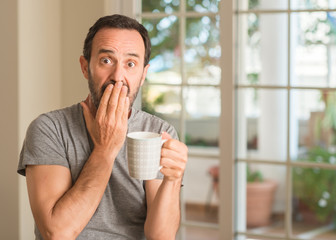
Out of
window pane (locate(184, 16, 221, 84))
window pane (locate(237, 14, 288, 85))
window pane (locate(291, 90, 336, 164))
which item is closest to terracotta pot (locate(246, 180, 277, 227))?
window pane (locate(291, 90, 336, 164))

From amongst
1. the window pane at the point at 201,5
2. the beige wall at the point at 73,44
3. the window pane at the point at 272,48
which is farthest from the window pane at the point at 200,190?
the beige wall at the point at 73,44

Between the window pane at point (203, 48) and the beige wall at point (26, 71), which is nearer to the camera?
the beige wall at point (26, 71)

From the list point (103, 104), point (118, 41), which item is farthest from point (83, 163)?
point (118, 41)

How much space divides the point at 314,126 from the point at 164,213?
4.87 m

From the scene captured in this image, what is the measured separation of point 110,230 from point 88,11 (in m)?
1.30

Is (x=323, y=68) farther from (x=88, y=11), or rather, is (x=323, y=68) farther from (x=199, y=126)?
(x=88, y=11)

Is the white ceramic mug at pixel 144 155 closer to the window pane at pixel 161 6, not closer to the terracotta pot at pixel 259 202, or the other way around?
the terracotta pot at pixel 259 202

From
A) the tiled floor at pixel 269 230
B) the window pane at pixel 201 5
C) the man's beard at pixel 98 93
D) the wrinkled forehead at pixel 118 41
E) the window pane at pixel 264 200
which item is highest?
the window pane at pixel 201 5

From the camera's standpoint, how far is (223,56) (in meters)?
2.57

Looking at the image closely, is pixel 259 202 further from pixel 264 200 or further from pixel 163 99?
pixel 163 99

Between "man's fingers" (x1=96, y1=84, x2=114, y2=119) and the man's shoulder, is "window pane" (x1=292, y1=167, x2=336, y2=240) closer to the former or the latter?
the man's shoulder

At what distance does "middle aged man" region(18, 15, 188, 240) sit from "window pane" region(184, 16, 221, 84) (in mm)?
4779

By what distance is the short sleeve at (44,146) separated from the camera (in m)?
1.69

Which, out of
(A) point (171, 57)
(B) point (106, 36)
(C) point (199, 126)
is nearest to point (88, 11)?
(B) point (106, 36)
